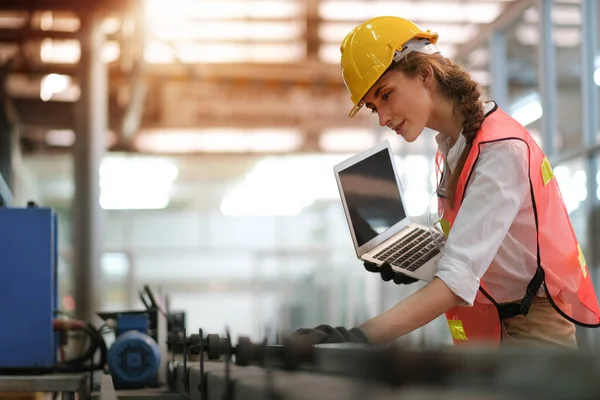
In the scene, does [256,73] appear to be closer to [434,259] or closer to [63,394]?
[63,394]

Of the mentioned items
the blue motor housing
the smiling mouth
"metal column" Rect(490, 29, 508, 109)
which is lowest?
the blue motor housing

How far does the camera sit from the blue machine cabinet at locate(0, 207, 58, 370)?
281cm

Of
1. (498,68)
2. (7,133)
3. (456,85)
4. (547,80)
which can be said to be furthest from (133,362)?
(7,133)

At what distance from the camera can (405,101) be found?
1799mm

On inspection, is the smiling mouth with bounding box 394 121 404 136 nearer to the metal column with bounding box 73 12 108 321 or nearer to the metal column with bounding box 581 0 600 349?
the metal column with bounding box 581 0 600 349

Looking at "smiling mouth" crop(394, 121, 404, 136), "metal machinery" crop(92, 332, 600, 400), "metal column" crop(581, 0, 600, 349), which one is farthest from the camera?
"metal column" crop(581, 0, 600, 349)

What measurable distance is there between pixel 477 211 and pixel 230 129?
24.8 ft

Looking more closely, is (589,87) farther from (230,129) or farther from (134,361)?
(230,129)

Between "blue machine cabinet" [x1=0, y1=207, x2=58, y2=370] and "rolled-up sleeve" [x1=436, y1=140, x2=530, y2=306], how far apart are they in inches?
67.5

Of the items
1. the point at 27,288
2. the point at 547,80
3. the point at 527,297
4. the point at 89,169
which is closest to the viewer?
the point at 527,297

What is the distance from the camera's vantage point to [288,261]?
1252 centimetres

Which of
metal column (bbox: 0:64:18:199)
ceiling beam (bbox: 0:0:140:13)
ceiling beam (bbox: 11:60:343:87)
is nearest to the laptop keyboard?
ceiling beam (bbox: 0:0:140:13)

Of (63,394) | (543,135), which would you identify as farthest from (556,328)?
(543,135)

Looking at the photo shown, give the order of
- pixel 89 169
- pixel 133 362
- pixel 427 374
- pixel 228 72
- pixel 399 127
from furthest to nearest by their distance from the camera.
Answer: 1. pixel 228 72
2. pixel 89 169
3. pixel 133 362
4. pixel 399 127
5. pixel 427 374
